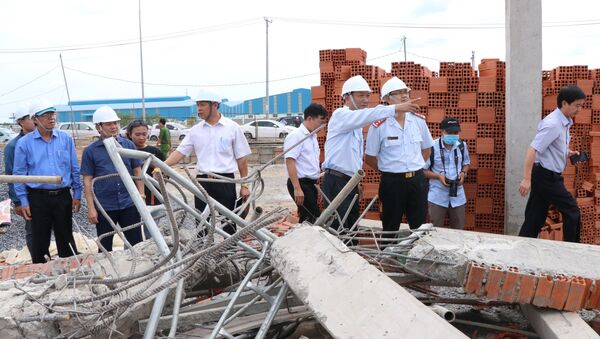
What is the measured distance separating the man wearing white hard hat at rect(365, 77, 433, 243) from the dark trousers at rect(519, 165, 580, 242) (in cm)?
110

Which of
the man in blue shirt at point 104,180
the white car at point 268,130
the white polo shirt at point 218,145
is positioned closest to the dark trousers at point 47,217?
the man in blue shirt at point 104,180

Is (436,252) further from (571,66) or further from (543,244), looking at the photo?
(571,66)

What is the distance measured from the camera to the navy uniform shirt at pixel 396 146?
4840mm

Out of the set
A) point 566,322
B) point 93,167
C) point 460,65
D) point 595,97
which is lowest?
point 566,322

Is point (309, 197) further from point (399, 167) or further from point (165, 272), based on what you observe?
point (165, 272)

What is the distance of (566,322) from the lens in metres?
2.86

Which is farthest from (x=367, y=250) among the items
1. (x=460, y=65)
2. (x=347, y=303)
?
(x=460, y=65)

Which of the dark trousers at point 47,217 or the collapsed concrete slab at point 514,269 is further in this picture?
the dark trousers at point 47,217

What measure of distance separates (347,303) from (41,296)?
1.67 metres

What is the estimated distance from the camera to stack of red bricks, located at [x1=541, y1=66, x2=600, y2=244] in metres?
6.44

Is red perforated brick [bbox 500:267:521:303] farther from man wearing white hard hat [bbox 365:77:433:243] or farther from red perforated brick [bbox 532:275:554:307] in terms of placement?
man wearing white hard hat [bbox 365:77:433:243]

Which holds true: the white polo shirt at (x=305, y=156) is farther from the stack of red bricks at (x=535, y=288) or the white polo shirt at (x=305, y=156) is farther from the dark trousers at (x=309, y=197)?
the stack of red bricks at (x=535, y=288)

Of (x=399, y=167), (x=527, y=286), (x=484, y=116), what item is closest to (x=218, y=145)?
(x=399, y=167)

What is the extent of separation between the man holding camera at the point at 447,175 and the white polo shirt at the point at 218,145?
79.6 inches
